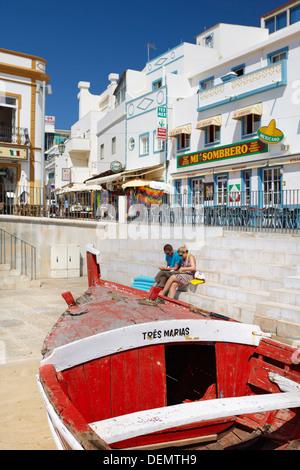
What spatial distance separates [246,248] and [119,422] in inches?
300

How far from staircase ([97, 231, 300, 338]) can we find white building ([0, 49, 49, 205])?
11.5 metres

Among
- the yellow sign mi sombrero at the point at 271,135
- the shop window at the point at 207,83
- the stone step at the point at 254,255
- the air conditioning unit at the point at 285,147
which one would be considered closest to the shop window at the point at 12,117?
the shop window at the point at 207,83

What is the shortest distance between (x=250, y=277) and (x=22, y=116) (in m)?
16.6

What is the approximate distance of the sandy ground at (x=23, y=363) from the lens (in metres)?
3.95

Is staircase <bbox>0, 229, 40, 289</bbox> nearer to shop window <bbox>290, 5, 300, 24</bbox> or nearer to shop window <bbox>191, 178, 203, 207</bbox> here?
shop window <bbox>191, 178, 203, 207</bbox>

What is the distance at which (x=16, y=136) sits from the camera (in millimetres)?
20141

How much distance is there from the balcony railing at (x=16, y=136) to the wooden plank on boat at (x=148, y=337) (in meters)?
18.5

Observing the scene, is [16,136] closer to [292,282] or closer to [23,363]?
[23,363]

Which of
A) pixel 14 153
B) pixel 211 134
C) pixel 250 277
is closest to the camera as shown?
pixel 250 277

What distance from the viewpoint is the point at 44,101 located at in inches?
837

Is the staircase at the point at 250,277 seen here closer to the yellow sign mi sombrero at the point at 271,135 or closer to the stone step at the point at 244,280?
the stone step at the point at 244,280

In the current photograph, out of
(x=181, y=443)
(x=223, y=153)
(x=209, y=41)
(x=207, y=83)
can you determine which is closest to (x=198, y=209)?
(x=223, y=153)

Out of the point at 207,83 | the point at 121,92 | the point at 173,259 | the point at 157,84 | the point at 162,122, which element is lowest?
the point at 173,259

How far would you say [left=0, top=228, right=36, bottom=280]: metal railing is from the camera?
13969 millimetres
